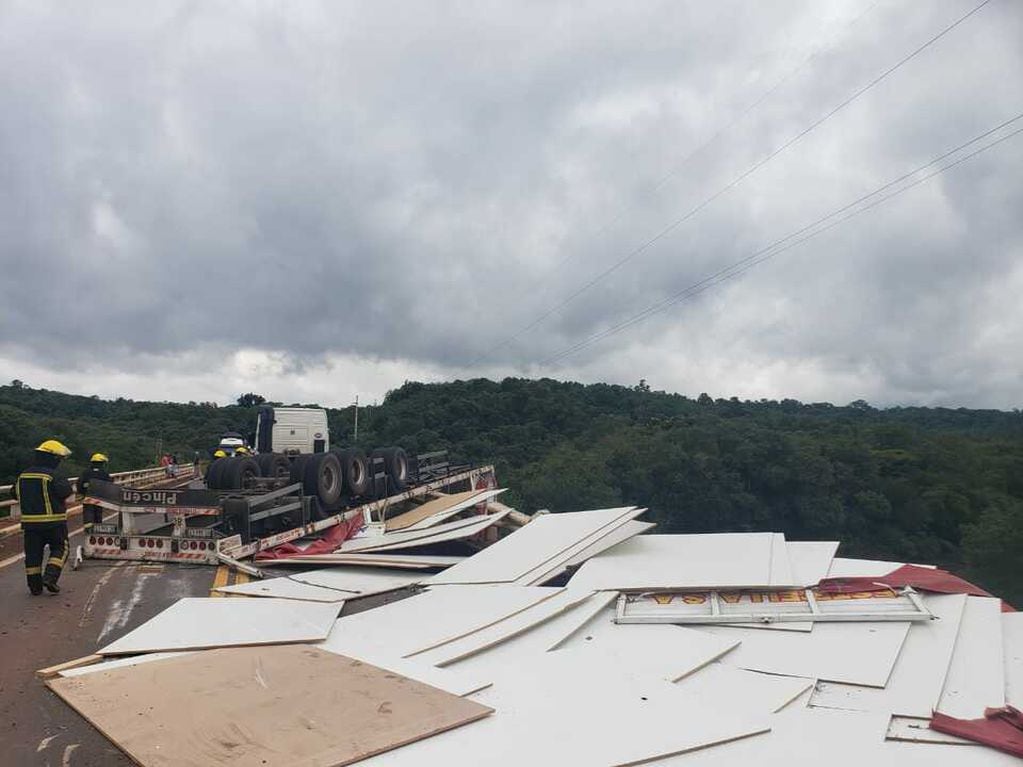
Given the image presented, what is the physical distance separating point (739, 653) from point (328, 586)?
449 centimetres

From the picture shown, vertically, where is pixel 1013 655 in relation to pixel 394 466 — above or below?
below

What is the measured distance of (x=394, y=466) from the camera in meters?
12.8

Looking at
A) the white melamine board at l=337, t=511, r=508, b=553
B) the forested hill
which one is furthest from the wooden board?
the forested hill

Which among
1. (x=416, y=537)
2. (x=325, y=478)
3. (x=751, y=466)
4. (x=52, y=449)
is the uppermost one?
(x=52, y=449)

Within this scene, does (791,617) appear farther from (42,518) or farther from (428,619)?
(42,518)

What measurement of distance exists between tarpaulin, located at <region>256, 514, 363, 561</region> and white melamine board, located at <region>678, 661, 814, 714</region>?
6.07 metres

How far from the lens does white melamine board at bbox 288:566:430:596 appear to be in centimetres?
747

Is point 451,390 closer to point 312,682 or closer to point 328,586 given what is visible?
point 328,586

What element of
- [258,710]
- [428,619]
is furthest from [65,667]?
[428,619]

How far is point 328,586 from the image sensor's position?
7.48 metres

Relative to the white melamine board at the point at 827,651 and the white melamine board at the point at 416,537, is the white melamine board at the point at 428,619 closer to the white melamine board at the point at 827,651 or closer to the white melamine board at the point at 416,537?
the white melamine board at the point at 827,651

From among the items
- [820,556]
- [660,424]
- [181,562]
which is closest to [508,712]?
[820,556]

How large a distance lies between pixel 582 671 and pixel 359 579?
165 inches

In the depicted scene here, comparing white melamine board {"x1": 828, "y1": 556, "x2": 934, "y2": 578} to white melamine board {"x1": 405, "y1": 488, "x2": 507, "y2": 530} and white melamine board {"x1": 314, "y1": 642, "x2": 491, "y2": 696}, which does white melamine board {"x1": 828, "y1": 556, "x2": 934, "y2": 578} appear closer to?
white melamine board {"x1": 314, "y1": 642, "x2": 491, "y2": 696}
